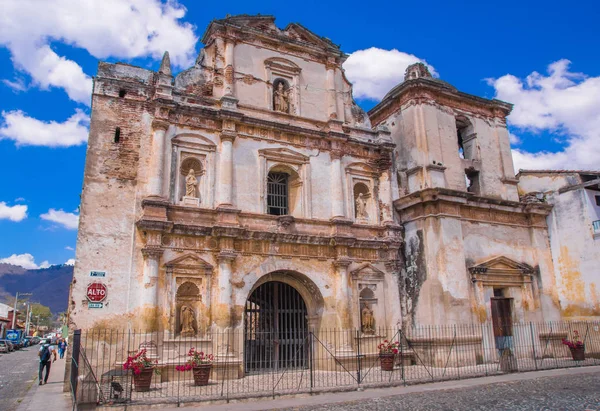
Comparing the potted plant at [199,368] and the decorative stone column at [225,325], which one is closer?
the potted plant at [199,368]

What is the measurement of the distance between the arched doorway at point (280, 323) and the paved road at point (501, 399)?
20.9 ft

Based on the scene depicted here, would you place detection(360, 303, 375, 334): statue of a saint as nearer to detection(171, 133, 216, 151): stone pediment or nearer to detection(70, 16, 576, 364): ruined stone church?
detection(70, 16, 576, 364): ruined stone church

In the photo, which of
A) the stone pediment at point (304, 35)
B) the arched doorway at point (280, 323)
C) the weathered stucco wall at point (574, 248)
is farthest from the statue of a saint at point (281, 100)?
the weathered stucco wall at point (574, 248)

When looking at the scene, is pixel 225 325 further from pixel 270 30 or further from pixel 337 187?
pixel 270 30

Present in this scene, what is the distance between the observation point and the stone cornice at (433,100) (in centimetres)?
2019

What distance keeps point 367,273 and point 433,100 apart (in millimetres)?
7920

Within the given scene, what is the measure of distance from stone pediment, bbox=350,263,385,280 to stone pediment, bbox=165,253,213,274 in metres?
5.39

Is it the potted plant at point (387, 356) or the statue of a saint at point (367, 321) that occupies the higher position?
the statue of a saint at point (367, 321)

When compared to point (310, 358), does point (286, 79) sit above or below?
above

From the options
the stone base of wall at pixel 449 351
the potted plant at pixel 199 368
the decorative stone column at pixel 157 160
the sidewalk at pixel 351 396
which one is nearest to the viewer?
the sidewalk at pixel 351 396

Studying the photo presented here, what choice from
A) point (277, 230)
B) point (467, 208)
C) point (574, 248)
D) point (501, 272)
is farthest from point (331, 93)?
point (574, 248)

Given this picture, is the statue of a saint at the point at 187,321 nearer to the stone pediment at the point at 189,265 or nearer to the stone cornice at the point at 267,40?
the stone pediment at the point at 189,265

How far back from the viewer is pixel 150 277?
14.4 metres

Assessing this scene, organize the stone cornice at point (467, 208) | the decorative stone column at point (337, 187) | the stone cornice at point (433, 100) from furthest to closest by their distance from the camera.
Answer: the stone cornice at point (433, 100) → the stone cornice at point (467, 208) → the decorative stone column at point (337, 187)
